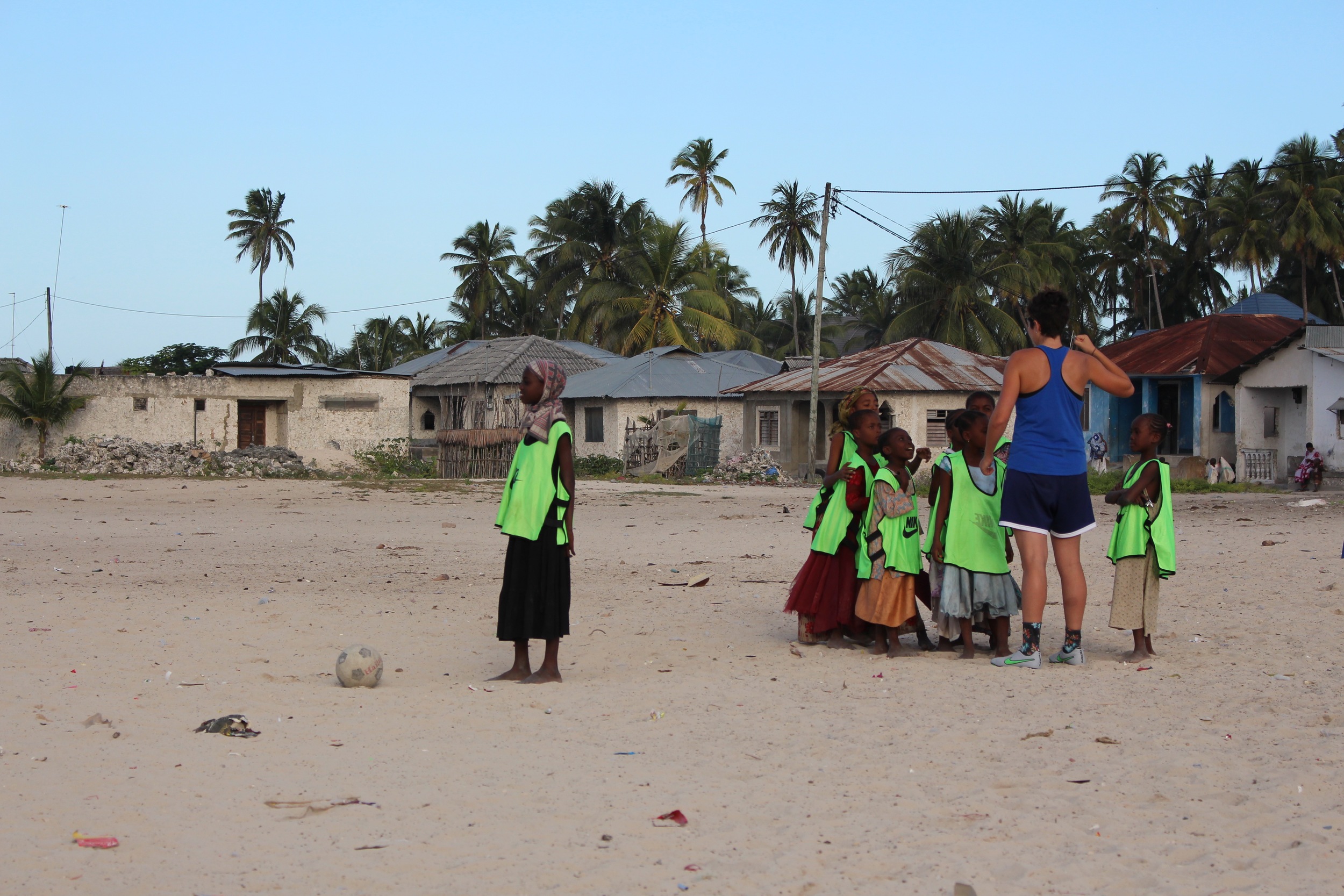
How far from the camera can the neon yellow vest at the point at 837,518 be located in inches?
273

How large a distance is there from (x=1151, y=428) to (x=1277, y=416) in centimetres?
2342

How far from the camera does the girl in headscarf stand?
6082 millimetres

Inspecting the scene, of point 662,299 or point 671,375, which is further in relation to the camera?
point 662,299

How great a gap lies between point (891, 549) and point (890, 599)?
0.29 metres

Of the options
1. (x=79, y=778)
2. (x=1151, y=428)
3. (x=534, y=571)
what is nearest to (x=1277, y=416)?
(x=1151, y=428)

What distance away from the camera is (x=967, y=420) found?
6.66 m

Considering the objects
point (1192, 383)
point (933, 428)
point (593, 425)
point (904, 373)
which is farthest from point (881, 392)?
point (593, 425)

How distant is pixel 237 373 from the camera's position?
3728cm

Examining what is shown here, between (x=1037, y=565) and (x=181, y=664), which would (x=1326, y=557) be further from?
(x=181, y=664)

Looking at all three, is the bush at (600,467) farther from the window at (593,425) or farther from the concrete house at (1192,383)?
the concrete house at (1192,383)

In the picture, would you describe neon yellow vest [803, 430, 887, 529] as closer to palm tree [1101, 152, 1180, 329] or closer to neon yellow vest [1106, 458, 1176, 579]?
neon yellow vest [1106, 458, 1176, 579]

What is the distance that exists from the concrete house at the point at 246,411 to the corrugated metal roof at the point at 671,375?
6376 millimetres

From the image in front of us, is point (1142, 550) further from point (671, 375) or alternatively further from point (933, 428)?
point (671, 375)

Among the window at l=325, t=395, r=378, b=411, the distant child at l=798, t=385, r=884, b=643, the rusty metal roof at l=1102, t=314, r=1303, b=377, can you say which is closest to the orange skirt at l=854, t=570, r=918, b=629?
the distant child at l=798, t=385, r=884, b=643
